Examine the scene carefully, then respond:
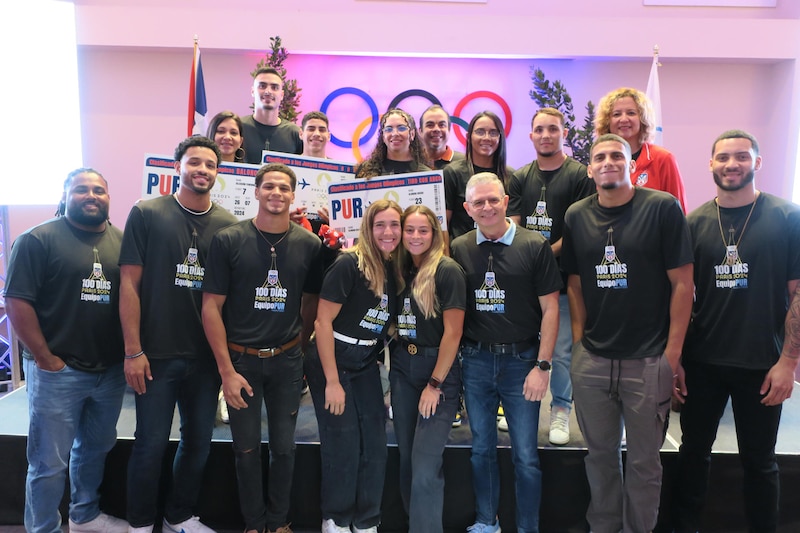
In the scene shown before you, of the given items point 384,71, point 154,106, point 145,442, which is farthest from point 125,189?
point 145,442

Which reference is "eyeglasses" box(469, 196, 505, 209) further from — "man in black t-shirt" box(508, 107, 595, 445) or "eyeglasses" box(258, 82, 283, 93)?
"eyeglasses" box(258, 82, 283, 93)

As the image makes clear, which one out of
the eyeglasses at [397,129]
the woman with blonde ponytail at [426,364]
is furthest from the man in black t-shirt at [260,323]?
the eyeglasses at [397,129]

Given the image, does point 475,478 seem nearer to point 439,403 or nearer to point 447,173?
point 439,403

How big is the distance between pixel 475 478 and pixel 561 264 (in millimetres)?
1199

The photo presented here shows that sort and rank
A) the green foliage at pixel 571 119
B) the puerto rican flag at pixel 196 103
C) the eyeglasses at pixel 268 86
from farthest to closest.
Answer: the green foliage at pixel 571 119 < the puerto rican flag at pixel 196 103 < the eyeglasses at pixel 268 86

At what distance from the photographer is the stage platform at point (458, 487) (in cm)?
316

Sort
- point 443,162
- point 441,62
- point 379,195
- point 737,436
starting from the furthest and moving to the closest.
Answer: point 441,62, point 443,162, point 379,195, point 737,436

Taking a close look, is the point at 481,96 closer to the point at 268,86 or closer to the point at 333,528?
the point at 268,86

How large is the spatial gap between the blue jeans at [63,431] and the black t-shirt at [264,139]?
1.79 metres

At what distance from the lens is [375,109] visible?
6.70m

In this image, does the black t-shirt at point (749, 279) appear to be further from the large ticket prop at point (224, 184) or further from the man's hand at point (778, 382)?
the large ticket prop at point (224, 184)

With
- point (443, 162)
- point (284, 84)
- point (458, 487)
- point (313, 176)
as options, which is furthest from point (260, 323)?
point (284, 84)

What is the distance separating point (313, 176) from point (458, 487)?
2015 mm

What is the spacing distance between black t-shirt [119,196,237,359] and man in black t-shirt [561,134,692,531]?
191 centimetres
